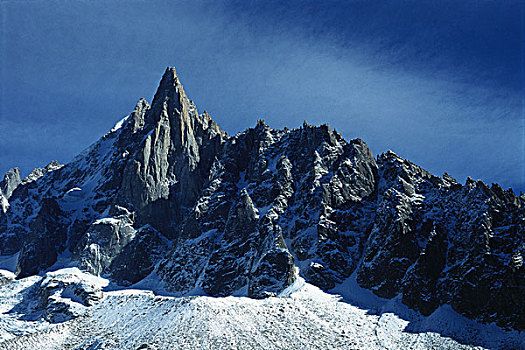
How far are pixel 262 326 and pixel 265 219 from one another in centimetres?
3107

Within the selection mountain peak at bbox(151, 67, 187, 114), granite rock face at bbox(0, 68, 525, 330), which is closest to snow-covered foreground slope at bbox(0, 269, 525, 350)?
granite rock face at bbox(0, 68, 525, 330)

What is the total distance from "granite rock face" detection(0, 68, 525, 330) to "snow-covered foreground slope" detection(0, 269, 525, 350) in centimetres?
357

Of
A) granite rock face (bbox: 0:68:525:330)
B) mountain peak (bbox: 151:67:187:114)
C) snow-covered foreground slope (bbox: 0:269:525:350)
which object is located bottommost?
snow-covered foreground slope (bbox: 0:269:525:350)

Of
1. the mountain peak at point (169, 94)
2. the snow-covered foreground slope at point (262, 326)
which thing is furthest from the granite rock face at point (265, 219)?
the snow-covered foreground slope at point (262, 326)

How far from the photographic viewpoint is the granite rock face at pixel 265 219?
99.8 meters

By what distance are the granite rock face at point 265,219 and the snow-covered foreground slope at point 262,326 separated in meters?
3.57

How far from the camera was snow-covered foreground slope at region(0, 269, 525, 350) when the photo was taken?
87.4 meters

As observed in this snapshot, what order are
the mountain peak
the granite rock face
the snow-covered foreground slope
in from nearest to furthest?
the snow-covered foreground slope → the granite rock face → the mountain peak

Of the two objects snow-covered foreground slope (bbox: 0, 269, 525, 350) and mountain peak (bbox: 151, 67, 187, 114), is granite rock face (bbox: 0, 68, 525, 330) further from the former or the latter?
snow-covered foreground slope (bbox: 0, 269, 525, 350)

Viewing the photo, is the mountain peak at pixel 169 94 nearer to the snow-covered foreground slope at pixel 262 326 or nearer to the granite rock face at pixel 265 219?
the granite rock face at pixel 265 219

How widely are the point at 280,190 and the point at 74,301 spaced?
49610 millimetres

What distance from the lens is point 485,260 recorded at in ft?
315

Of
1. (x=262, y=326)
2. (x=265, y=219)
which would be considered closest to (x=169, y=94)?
(x=265, y=219)

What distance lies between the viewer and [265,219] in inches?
4717
